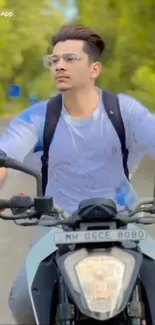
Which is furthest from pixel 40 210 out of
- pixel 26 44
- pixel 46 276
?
pixel 26 44

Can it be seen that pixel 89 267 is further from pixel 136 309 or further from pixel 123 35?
pixel 123 35

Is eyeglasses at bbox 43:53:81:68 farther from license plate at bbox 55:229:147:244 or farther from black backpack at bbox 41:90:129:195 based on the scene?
license plate at bbox 55:229:147:244

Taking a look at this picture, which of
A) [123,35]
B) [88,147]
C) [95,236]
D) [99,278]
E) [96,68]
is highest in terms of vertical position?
[123,35]

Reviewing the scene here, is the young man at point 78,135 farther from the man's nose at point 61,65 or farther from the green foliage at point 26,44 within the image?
the green foliage at point 26,44

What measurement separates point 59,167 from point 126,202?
0.30 metres

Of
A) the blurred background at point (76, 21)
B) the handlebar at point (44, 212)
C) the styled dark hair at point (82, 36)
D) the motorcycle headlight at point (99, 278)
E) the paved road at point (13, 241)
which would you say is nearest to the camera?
the motorcycle headlight at point (99, 278)

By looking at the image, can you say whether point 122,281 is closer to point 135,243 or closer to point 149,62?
point 135,243

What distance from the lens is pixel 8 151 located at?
287 centimetres

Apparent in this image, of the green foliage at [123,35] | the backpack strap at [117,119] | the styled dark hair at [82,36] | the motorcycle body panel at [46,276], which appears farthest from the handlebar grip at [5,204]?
the green foliage at [123,35]

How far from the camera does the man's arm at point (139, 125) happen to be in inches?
115

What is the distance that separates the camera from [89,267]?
212 cm

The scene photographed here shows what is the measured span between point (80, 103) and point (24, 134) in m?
0.28

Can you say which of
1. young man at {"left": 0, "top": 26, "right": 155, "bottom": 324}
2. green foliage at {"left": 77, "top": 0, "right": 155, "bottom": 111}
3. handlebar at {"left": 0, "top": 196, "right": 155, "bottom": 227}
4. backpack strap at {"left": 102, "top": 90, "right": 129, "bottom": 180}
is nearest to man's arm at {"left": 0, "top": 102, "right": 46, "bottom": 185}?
young man at {"left": 0, "top": 26, "right": 155, "bottom": 324}

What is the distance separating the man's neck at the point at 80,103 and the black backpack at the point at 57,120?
4 cm
